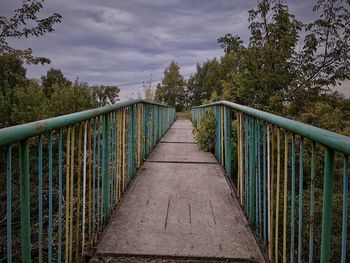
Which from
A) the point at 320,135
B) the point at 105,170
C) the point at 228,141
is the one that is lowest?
the point at 105,170

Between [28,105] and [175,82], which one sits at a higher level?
[175,82]

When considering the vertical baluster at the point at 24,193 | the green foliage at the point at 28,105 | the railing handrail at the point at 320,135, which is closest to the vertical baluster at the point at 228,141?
the railing handrail at the point at 320,135

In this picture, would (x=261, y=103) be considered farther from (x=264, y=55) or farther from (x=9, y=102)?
(x=9, y=102)

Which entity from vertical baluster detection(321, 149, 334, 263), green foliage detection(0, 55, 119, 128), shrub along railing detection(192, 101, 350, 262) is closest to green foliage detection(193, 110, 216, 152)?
shrub along railing detection(192, 101, 350, 262)

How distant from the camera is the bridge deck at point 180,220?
2.45m

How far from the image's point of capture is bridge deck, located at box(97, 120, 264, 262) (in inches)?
96.6

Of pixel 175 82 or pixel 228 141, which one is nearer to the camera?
pixel 228 141

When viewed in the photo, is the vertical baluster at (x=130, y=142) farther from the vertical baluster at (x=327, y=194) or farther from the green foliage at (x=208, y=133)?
the vertical baluster at (x=327, y=194)

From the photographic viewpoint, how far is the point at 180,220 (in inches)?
117

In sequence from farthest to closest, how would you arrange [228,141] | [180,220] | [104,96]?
[104,96], [228,141], [180,220]

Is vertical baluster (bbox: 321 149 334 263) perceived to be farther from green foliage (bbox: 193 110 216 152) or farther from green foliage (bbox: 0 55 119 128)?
green foliage (bbox: 0 55 119 128)

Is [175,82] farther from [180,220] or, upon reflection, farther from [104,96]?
[180,220]

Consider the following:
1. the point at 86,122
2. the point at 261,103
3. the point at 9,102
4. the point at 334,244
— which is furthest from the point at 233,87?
the point at 9,102

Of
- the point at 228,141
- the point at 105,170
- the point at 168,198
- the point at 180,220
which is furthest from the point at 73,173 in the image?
the point at 228,141
